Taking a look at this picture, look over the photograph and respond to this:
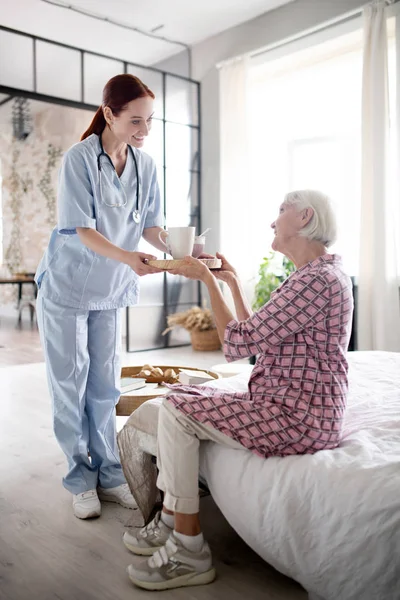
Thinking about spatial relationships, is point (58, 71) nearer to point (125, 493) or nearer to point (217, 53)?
point (217, 53)

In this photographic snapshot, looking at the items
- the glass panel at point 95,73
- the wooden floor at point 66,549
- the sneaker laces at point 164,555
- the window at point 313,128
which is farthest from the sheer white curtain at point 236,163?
the sneaker laces at point 164,555

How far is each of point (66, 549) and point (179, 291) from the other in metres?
4.06

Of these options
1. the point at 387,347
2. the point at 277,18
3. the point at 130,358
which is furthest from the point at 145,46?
the point at 387,347

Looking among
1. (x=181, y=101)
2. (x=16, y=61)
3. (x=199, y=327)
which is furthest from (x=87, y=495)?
(x=181, y=101)

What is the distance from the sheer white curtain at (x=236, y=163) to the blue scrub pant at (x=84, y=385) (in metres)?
3.18

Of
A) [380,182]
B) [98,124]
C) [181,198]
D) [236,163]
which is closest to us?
[98,124]

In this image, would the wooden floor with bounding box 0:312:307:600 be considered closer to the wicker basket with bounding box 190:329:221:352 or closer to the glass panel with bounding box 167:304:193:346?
the wicker basket with bounding box 190:329:221:352

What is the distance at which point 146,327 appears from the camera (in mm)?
5379

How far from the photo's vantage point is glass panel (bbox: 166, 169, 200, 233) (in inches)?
215

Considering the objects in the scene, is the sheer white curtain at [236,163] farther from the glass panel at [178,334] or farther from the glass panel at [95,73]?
the glass panel at [95,73]

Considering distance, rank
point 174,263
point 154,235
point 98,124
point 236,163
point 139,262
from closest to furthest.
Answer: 1. point 174,263
2. point 139,262
3. point 98,124
4. point 154,235
5. point 236,163

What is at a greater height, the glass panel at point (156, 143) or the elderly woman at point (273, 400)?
the glass panel at point (156, 143)

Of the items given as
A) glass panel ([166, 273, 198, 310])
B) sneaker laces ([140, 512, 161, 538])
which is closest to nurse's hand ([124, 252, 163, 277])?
sneaker laces ([140, 512, 161, 538])

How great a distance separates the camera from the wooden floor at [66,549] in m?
1.40
